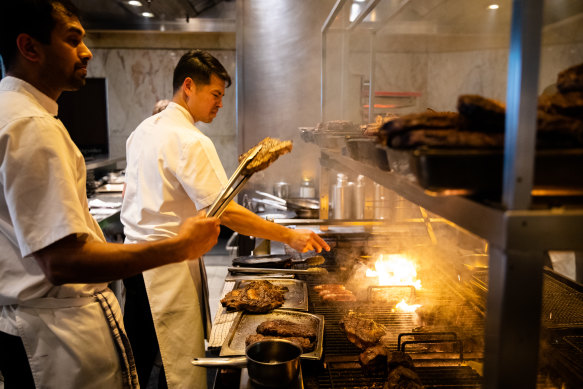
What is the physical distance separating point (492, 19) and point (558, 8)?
3.75 feet

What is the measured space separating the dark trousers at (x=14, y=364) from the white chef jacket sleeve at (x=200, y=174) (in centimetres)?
109

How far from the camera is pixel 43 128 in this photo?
1.35 metres

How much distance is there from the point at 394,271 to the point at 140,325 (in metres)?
1.75

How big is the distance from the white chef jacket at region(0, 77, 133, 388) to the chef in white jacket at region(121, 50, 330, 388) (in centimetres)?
78

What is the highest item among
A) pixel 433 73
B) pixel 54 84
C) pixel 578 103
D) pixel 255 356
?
pixel 433 73

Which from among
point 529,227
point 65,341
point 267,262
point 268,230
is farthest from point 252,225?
point 529,227

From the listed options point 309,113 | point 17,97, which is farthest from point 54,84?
point 309,113

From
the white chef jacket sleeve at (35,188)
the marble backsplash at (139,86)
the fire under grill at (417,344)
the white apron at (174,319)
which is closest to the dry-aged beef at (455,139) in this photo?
the fire under grill at (417,344)

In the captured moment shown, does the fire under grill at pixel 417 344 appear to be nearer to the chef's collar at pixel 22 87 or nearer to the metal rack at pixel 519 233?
the metal rack at pixel 519 233

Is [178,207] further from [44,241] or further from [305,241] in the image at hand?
[44,241]

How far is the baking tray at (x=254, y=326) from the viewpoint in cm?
163

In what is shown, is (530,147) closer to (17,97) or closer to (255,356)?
(255,356)

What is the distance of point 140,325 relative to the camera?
287 centimetres

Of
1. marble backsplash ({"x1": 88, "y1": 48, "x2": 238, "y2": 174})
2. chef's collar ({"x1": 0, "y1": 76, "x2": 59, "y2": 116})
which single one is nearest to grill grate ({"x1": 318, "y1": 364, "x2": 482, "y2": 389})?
chef's collar ({"x1": 0, "y1": 76, "x2": 59, "y2": 116})
